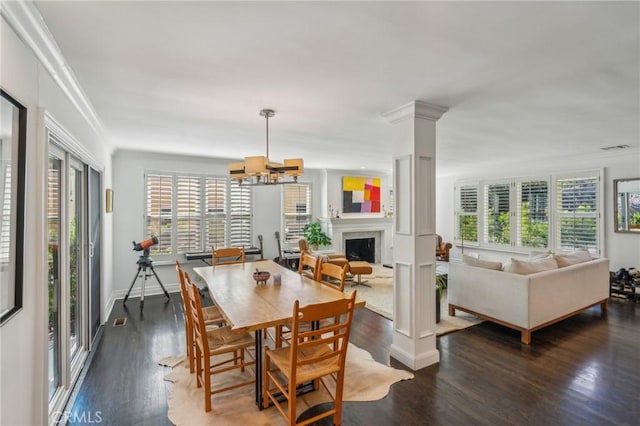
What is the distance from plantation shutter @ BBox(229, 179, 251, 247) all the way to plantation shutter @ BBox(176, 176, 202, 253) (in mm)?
625

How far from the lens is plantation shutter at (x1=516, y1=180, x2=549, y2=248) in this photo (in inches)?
253

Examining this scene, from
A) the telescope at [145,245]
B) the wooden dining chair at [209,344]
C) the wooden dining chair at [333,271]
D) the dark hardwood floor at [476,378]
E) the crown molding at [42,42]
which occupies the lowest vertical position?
the dark hardwood floor at [476,378]

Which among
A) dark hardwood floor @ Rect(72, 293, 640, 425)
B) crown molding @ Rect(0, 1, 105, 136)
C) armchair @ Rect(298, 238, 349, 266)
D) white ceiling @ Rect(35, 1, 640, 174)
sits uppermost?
white ceiling @ Rect(35, 1, 640, 174)

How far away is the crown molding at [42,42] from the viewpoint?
1.48m

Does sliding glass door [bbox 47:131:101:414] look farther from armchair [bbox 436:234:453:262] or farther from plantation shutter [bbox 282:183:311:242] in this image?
armchair [bbox 436:234:453:262]

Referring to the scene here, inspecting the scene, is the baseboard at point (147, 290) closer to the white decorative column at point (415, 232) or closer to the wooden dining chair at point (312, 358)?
the wooden dining chair at point (312, 358)

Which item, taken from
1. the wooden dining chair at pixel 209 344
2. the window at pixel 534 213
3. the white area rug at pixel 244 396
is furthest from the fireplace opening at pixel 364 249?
the wooden dining chair at pixel 209 344

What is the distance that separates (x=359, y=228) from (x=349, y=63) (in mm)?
6057

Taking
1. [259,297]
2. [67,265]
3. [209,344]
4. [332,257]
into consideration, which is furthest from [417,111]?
[332,257]

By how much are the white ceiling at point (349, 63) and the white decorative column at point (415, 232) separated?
0.81 ft

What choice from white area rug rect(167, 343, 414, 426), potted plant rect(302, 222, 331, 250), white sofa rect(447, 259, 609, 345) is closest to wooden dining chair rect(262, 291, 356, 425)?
white area rug rect(167, 343, 414, 426)

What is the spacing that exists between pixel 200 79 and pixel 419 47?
1567mm

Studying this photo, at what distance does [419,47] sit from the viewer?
1.90 m

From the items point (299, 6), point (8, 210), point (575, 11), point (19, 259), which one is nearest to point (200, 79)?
point (299, 6)
